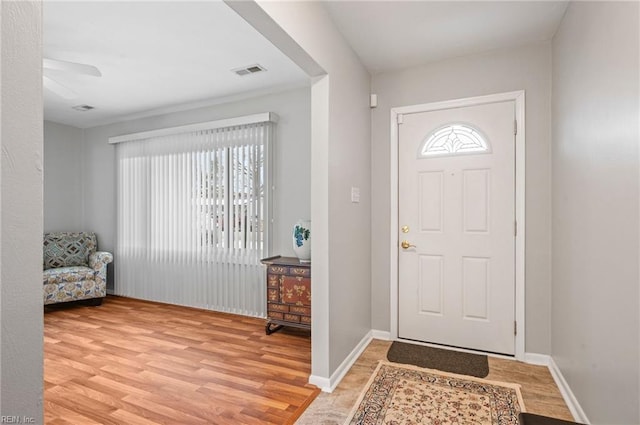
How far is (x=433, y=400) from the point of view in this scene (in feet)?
7.04

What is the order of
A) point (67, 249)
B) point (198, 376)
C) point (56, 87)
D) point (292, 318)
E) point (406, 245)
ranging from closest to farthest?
point (198, 376)
point (56, 87)
point (406, 245)
point (292, 318)
point (67, 249)

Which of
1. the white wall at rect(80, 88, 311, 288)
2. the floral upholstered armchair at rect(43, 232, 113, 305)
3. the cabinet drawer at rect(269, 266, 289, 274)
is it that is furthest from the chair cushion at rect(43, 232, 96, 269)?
the cabinet drawer at rect(269, 266, 289, 274)

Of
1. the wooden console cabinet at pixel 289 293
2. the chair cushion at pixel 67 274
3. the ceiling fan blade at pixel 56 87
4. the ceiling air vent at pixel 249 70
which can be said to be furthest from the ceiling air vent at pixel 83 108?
the wooden console cabinet at pixel 289 293

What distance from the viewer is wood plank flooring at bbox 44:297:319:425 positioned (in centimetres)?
205

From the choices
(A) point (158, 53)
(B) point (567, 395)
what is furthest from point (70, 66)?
(B) point (567, 395)

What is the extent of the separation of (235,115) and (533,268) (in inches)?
134

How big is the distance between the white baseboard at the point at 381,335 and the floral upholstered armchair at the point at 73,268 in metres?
3.65

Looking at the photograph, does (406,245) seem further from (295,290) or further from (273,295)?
(273,295)

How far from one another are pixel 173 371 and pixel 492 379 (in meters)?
2.37

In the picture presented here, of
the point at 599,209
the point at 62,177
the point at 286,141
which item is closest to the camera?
the point at 599,209

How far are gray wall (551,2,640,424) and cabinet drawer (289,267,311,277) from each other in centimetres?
197

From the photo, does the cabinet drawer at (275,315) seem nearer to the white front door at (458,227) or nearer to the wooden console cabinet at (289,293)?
the wooden console cabinet at (289,293)

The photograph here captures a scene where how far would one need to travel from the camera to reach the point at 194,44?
2.72 m

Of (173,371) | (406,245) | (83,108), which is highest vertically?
(83,108)
